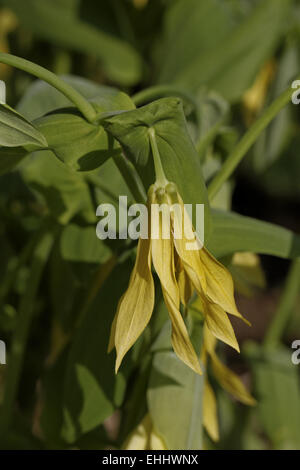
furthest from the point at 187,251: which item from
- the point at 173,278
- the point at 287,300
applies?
the point at 287,300

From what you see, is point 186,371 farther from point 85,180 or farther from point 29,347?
point 29,347

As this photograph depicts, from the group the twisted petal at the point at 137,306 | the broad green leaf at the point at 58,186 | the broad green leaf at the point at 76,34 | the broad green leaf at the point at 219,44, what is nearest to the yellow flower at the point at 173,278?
the twisted petal at the point at 137,306

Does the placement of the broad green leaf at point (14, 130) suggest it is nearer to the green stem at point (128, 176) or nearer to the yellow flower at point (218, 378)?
the green stem at point (128, 176)

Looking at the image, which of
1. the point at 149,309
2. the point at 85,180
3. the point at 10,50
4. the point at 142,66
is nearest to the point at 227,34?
the point at 142,66

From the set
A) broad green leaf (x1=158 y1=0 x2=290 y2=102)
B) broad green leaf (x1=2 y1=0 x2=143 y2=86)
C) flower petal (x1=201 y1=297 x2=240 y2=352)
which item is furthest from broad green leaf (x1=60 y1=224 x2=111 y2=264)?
broad green leaf (x1=2 y1=0 x2=143 y2=86)

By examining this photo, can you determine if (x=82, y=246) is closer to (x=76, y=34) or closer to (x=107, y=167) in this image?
(x=107, y=167)
